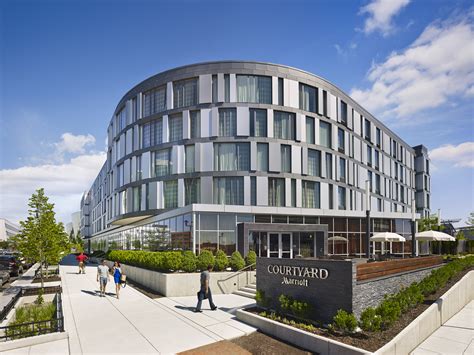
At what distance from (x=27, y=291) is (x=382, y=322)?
2026cm

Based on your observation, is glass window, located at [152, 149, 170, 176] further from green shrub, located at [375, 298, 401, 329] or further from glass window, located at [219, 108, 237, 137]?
green shrub, located at [375, 298, 401, 329]

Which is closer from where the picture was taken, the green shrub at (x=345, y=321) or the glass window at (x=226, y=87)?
the green shrub at (x=345, y=321)

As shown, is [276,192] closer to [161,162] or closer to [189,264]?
[161,162]

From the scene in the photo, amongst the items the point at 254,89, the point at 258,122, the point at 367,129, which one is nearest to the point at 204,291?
the point at 258,122

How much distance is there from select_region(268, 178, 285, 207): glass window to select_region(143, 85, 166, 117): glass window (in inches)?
563

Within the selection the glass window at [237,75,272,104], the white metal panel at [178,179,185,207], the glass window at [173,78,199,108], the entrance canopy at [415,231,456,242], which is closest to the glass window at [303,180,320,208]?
the glass window at [237,75,272,104]

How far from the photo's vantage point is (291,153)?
3541 cm

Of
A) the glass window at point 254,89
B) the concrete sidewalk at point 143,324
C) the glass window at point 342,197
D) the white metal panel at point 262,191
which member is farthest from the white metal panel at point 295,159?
the concrete sidewalk at point 143,324

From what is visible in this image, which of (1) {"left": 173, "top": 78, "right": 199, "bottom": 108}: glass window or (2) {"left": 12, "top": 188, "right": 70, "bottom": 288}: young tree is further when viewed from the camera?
(1) {"left": 173, "top": 78, "right": 199, "bottom": 108}: glass window

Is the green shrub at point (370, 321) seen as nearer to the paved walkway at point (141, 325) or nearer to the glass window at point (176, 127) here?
the paved walkway at point (141, 325)

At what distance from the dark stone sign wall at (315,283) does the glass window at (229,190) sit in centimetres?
1974

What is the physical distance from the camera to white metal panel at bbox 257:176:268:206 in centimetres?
3359

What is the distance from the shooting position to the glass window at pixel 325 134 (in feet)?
127

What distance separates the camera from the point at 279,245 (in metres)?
28.3
